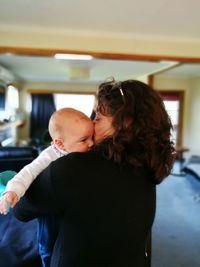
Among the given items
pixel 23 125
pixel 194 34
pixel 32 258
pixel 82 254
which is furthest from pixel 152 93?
pixel 23 125

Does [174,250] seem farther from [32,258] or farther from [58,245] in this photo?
[58,245]

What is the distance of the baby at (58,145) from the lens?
2.66 feet

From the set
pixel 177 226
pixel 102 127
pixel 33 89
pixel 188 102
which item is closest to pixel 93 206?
pixel 102 127

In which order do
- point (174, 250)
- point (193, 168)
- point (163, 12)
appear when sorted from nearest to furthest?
point (163, 12) < point (174, 250) < point (193, 168)

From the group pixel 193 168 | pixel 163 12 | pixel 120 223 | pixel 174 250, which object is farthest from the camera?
pixel 193 168

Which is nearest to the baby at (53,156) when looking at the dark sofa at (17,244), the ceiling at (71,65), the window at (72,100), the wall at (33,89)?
the dark sofa at (17,244)

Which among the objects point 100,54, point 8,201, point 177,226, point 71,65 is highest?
point 71,65

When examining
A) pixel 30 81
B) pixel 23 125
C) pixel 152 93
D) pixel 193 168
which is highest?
pixel 30 81

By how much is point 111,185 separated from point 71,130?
0.30 m

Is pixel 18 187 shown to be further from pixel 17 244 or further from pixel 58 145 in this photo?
pixel 17 244

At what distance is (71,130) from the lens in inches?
36.1

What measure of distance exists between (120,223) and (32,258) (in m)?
1.04

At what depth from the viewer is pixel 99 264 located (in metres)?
0.78

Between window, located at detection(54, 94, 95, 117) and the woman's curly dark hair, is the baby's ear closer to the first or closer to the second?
the woman's curly dark hair
